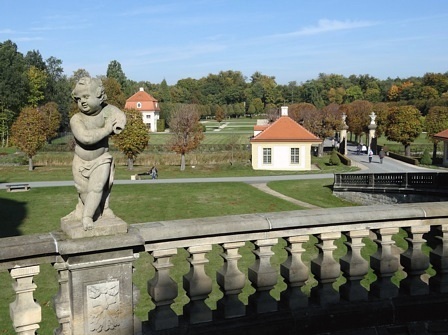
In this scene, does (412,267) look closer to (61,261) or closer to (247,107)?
(61,261)

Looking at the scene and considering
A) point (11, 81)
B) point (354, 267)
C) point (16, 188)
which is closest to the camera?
point (354, 267)

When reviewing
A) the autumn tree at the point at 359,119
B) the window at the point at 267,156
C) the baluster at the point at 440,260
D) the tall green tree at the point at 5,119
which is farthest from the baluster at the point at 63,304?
the autumn tree at the point at 359,119

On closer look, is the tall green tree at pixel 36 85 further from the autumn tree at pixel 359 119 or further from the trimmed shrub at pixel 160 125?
the autumn tree at pixel 359 119

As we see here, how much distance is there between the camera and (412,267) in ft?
16.9

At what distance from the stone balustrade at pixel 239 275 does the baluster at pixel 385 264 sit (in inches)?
0.4

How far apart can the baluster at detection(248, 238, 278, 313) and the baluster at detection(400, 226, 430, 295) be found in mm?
1494

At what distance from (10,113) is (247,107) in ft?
272

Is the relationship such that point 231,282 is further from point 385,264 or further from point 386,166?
point 386,166

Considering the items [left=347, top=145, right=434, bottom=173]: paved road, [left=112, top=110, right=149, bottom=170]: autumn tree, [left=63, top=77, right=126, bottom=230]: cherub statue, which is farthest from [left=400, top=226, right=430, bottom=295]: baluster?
[left=112, top=110, right=149, bottom=170]: autumn tree

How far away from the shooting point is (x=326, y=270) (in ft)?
16.0

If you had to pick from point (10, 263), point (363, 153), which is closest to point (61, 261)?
point (10, 263)

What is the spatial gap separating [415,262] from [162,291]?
2.64 metres

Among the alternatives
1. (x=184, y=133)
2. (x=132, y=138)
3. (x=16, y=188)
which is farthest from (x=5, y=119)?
(x=16, y=188)

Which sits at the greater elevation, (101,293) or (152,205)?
(101,293)
